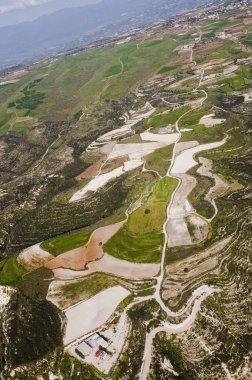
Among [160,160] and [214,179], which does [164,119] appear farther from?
[214,179]

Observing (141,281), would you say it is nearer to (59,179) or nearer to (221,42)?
(59,179)

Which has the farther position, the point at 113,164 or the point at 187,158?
the point at 113,164

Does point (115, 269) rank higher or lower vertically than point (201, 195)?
higher

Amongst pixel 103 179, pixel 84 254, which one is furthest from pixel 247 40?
pixel 84 254

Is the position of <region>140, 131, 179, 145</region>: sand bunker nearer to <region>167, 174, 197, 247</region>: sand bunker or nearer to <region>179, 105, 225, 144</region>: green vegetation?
<region>179, 105, 225, 144</region>: green vegetation

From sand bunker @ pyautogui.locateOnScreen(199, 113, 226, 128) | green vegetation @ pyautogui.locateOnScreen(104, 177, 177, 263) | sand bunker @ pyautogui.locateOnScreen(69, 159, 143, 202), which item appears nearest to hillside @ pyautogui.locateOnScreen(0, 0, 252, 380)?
green vegetation @ pyautogui.locateOnScreen(104, 177, 177, 263)

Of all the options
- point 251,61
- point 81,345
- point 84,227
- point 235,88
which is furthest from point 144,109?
point 81,345

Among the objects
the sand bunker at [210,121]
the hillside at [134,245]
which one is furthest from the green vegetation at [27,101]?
the sand bunker at [210,121]

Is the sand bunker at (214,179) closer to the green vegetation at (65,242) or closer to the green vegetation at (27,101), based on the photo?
the green vegetation at (65,242)
